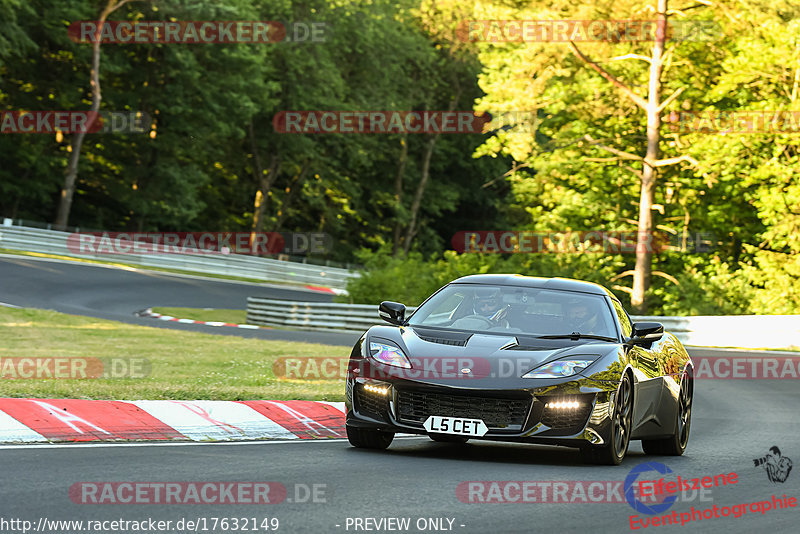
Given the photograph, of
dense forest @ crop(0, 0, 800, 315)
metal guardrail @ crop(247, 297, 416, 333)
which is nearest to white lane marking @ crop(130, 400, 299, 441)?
metal guardrail @ crop(247, 297, 416, 333)

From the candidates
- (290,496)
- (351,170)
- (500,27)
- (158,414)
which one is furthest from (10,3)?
(290,496)

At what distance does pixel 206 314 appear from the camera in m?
35.8

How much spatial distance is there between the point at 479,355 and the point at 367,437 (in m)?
1.24

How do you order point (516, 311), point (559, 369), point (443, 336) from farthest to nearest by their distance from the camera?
point (516, 311)
point (443, 336)
point (559, 369)

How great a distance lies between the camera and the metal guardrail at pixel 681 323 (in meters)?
28.7

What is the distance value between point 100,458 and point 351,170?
66.3m

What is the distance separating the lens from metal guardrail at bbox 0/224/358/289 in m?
46.0

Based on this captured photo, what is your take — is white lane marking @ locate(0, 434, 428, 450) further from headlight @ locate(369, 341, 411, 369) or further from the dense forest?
the dense forest

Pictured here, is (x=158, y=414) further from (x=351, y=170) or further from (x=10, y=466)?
(x=351, y=170)

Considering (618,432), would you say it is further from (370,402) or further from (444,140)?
(444,140)

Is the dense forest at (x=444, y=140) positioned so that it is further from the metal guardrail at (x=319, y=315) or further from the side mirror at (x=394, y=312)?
the side mirror at (x=394, y=312)

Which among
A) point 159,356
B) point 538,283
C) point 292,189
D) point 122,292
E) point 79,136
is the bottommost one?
point 122,292

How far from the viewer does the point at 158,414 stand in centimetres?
1028

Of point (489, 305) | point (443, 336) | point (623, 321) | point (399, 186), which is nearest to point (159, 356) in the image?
point (489, 305)
